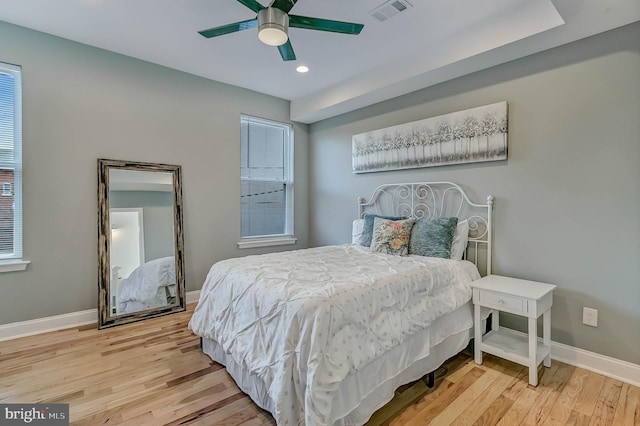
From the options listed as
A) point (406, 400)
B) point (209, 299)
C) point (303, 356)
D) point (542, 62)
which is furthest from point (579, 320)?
point (209, 299)

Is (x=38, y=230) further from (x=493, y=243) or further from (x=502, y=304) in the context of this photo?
(x=493, y=243)

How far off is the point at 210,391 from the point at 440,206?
8.69ft

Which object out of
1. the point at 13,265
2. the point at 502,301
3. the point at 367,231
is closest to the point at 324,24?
the point at 367,231

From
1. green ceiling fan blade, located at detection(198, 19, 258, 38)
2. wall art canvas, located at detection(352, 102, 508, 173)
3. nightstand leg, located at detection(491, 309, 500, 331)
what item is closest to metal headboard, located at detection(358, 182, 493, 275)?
wall art canvas, located at detection(352, 102, 508, 173)

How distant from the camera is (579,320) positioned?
2346 millimetres

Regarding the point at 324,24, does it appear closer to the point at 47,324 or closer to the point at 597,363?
the point at 597,363

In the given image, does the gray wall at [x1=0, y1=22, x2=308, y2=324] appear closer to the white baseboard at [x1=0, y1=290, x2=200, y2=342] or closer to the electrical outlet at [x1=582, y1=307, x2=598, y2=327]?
the white baseboard at [x1=0, y1=290, x2=200, y2=342]

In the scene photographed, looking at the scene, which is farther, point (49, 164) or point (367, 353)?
point (49, 164)

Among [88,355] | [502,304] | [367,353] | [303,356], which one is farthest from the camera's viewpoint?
[88,355]

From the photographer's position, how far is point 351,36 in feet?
8.98

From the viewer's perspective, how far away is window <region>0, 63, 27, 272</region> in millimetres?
2684

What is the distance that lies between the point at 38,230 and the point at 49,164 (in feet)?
2.04

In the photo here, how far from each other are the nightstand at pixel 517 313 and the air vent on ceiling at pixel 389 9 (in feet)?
7.35

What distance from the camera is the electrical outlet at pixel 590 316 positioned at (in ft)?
7.45
